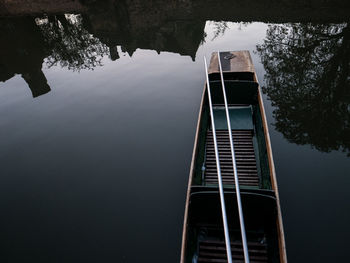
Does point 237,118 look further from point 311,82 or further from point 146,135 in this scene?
point 311,82

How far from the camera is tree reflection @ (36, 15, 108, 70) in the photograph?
53.3 ft

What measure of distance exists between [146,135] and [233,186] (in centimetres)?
448

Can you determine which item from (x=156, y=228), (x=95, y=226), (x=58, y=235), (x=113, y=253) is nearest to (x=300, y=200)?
(x=156, y=228)

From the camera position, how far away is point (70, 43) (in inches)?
758

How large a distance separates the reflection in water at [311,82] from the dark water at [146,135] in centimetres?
6

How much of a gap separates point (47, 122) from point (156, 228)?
25.8ft

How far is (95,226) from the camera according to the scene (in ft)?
21.9

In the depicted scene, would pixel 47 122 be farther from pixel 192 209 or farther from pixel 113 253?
pixel 192 209

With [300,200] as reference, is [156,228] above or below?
below

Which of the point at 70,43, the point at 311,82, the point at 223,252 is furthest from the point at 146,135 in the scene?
the point at 70,43

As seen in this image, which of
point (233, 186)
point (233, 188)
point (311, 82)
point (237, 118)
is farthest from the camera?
point (311, 82)

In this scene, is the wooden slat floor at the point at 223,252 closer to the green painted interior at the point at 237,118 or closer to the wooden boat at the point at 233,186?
the wooden boat at the point at 233,186

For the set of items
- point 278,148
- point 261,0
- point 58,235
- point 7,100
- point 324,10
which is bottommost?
point 58,235

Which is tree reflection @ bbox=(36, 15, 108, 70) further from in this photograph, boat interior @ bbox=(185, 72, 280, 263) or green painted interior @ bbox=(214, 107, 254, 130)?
boat interior @ bbox=(185, 72, 280, 263)
